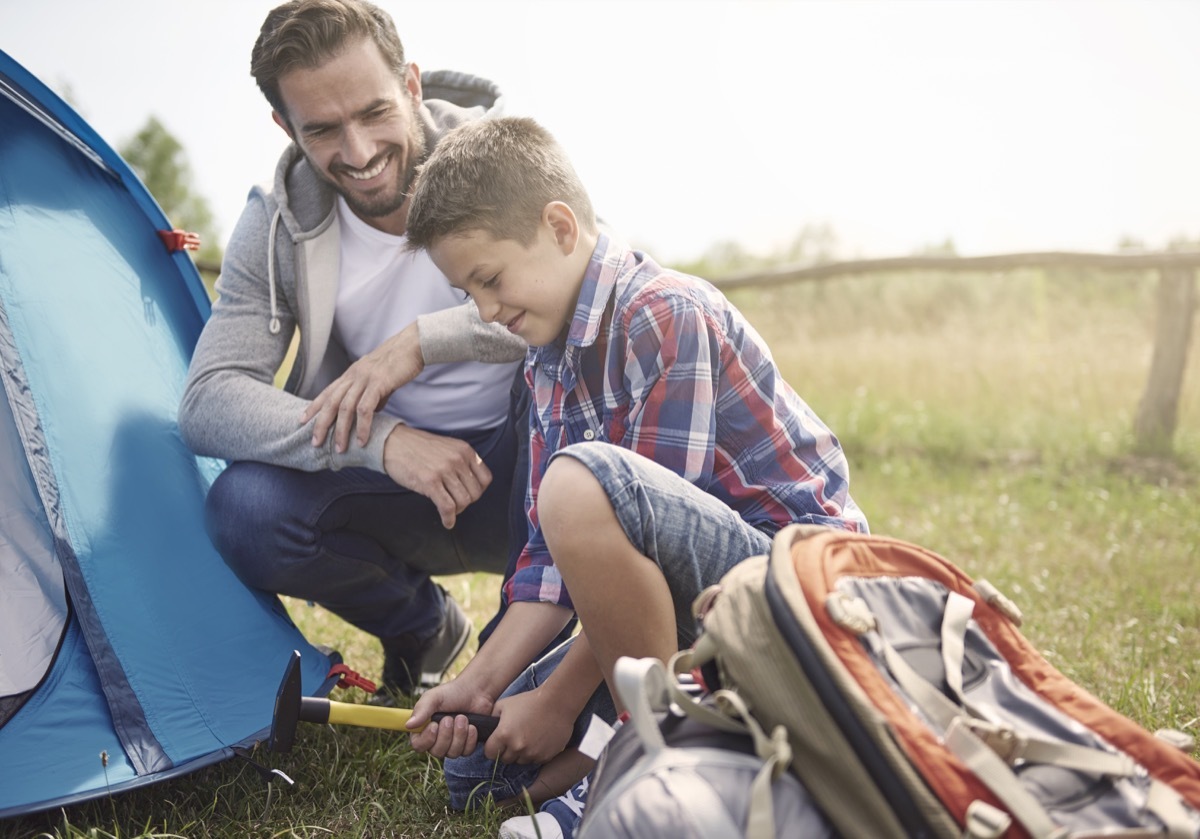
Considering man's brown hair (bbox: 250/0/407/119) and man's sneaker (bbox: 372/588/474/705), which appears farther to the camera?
man's sneaker (bbox: 372/588/474/705)

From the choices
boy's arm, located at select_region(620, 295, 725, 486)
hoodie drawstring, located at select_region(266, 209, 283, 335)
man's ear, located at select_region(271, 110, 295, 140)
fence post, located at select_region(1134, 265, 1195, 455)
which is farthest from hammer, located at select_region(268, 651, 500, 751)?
fence post, located at select_region(1134, 265, 1195, 455)

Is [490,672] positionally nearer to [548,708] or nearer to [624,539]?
[548,708]

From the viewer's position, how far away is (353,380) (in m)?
1.97

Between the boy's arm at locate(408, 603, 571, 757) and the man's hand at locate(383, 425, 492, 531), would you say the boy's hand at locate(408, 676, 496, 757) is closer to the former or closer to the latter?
the boy's arm at locate(408, 603, 571, 757)

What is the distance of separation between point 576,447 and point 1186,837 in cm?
82

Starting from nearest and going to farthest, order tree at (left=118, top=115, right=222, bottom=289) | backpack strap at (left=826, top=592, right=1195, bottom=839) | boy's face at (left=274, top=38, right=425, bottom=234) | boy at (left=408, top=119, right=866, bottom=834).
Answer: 1. backpack strap at (left=826, top=592, right=1195, bottom=839)
2. boy at (left=408, top=119, right=866, bottom=834)
3. boy's face at (left=274, top=38, right=425, bottom=234)
4. tree at (left=118, top=115, right=222, bottom=289)

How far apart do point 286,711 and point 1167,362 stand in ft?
12.6

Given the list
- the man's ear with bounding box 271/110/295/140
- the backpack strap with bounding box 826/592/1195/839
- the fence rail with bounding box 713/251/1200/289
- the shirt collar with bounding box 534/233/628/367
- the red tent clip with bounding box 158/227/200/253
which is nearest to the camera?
the backpack strap with bounding box 826/592/1195/839

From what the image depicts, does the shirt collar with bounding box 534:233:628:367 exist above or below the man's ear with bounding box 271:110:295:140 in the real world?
below

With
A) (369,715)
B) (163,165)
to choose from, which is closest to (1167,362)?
(369,715)

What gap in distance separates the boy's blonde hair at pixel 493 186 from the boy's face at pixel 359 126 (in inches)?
15.0

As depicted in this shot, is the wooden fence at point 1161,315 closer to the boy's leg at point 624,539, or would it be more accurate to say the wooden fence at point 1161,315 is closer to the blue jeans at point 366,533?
the blue jeans at point 366,533

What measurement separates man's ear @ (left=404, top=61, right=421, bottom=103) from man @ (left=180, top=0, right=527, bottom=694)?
1cm

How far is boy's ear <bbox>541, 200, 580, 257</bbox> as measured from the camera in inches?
65.2
